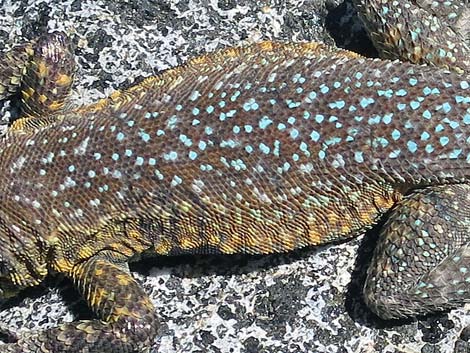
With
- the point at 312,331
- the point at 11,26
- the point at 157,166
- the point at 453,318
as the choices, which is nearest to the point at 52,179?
the point at 157,166

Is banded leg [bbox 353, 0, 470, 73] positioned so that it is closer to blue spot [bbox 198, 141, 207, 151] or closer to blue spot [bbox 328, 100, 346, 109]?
blue spot [bbox 328, 100, 346, 109]

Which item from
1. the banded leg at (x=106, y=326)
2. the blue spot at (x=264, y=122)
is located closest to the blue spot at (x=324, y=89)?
the blue spot at (x=264, y=122)

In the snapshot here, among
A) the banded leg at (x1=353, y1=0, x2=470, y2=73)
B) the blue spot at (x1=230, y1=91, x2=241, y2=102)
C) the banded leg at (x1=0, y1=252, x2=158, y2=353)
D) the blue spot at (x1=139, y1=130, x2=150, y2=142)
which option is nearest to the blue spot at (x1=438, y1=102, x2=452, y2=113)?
the banded leg at (x1=353, y1=0, x2=470, y2=73)

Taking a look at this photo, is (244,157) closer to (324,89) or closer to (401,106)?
(324,89)

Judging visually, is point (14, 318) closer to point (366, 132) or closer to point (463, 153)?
point (366, 132)

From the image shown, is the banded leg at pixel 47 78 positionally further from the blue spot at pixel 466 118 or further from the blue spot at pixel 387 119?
the blue spot at pixel 466 118

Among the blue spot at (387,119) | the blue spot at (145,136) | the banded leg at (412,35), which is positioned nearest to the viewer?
the blue spot at (387,119)

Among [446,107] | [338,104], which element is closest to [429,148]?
[446,107]
